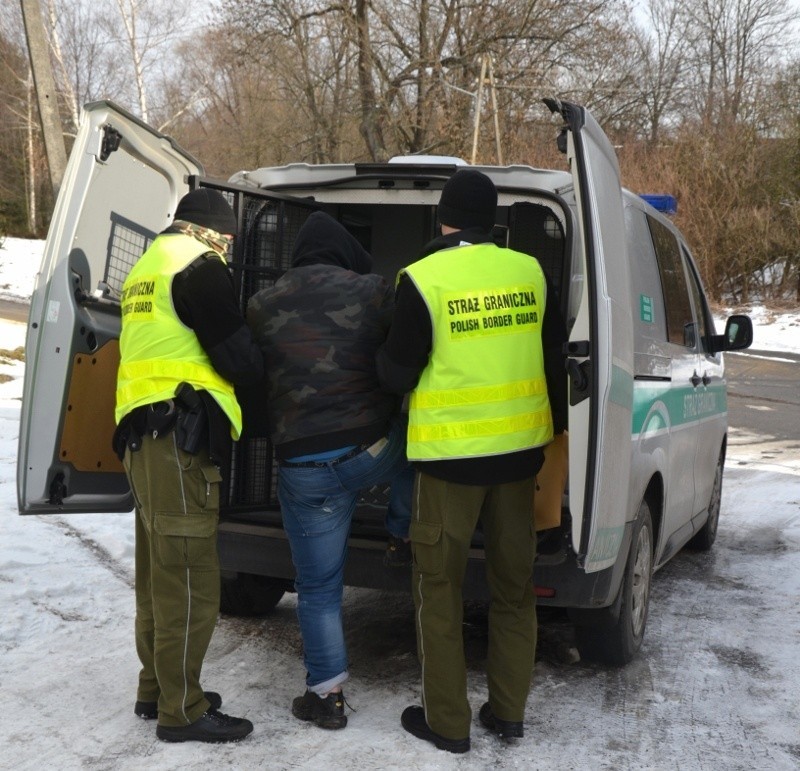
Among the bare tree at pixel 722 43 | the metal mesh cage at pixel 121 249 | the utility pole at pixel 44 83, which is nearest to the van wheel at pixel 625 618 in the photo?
the metal mesh cage at pixel 121 249

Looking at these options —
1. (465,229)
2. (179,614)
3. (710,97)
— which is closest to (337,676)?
(179,614)

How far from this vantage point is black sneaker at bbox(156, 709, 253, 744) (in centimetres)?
339

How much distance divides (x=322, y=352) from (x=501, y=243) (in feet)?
5.00

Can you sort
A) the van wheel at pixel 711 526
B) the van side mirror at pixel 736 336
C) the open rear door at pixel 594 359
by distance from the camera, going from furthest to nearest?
the van wheel at pixel 711 526 → the van side mirror at pixel 736 336 → the open rear door at pixel 594 359

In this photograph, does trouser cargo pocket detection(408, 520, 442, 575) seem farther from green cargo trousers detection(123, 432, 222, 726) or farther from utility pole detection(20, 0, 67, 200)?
utility pole detection(20, 0, 67, 200)

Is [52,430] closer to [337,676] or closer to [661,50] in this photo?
[337,676]

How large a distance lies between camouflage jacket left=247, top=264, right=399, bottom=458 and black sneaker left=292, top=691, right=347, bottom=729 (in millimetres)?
892

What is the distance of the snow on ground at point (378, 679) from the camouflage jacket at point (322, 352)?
104cm

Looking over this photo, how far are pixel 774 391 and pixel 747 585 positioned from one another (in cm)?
1037

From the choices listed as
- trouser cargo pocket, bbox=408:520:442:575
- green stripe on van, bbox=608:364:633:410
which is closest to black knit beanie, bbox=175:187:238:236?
trouser cargo pocket, bbox=408:520:442:575

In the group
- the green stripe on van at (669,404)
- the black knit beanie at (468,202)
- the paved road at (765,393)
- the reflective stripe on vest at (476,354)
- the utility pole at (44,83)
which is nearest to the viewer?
the reflective stripe on vest at (476,354)

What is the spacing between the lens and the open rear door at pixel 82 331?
138 inches

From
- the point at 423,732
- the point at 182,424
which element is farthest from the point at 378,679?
the point at 182,424

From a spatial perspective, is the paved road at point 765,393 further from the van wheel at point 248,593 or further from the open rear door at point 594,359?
the open rear door at point 594,359
